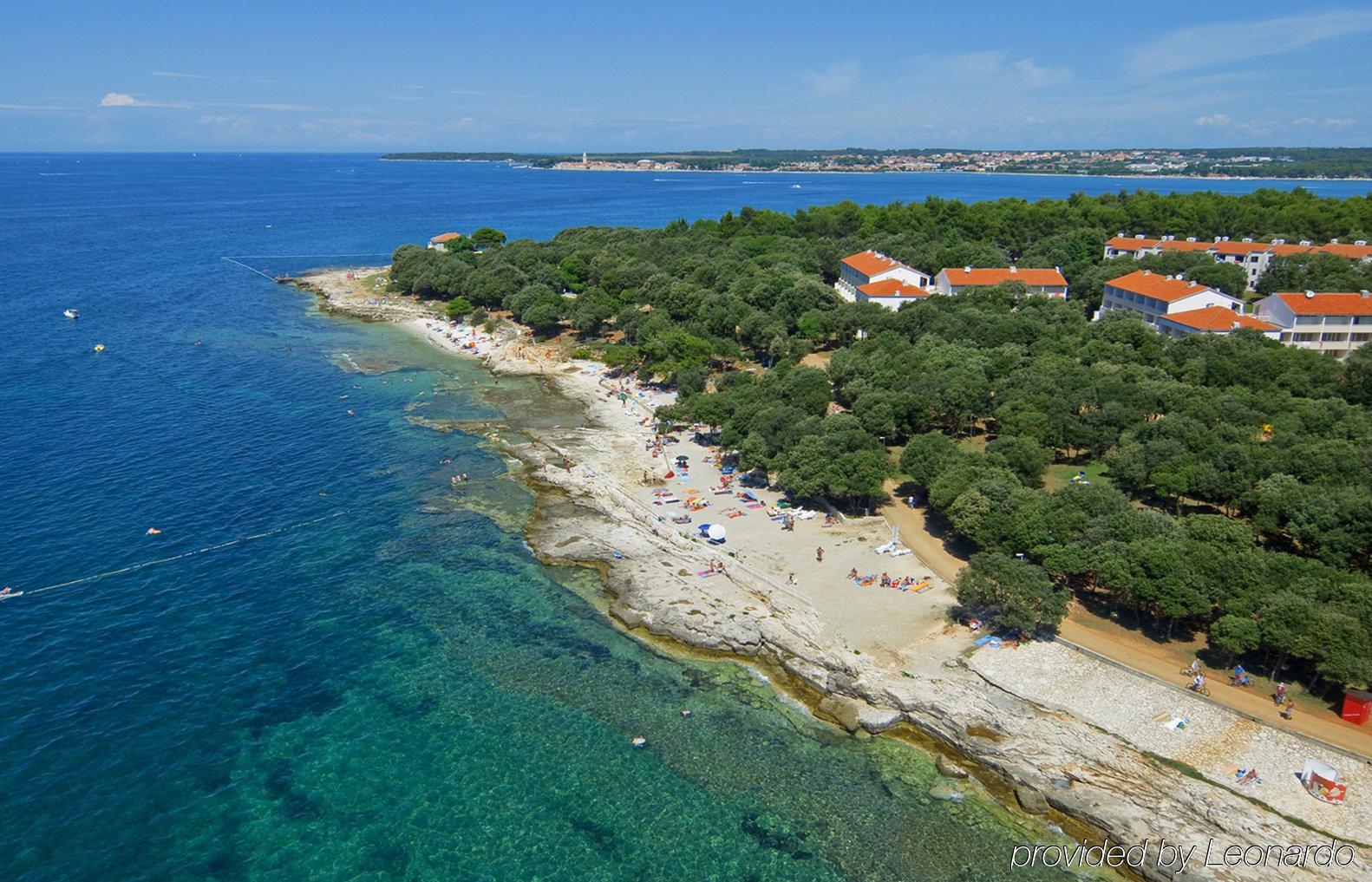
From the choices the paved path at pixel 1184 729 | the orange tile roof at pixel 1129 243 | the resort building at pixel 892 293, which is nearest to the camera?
the paved path at pixel 1184 729

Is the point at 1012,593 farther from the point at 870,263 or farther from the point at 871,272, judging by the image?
the point at 870,263

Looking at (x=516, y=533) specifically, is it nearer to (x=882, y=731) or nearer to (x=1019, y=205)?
(x=882, y=731)

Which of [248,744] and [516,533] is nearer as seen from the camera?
[248,744]

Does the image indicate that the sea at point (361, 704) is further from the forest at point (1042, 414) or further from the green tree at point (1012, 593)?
the forest at point (1042, 414)

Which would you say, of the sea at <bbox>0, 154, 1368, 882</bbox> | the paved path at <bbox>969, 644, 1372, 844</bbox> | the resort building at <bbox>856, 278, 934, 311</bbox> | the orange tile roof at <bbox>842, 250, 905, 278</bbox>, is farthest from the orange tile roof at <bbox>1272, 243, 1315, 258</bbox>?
the sea at <bbox>0, 154, 1368, 882</bbox>

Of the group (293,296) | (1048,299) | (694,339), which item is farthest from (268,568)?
(293,296)

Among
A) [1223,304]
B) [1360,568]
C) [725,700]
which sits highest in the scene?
[1223,304]

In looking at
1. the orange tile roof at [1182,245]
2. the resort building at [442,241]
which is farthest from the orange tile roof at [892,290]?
the resort building at [442,241]
